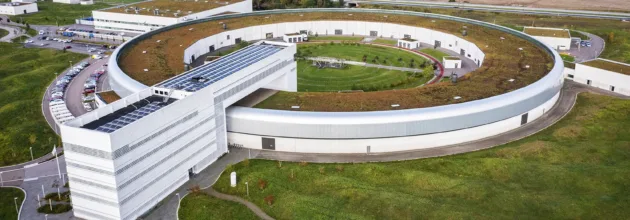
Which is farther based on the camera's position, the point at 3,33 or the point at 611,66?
the point at 3,33

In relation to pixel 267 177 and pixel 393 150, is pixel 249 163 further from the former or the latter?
pixel 393 150

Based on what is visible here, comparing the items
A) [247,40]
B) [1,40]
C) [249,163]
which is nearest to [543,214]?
[249,163]

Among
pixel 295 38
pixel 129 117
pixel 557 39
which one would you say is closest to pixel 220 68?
pixel 129 117

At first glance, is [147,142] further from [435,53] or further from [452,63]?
[435,53]

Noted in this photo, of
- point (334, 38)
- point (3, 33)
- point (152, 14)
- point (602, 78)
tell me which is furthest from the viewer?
point (3, 33)

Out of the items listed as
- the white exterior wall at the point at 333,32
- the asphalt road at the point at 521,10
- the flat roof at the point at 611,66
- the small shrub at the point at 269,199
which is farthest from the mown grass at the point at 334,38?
the small shrub at the point at 269,199

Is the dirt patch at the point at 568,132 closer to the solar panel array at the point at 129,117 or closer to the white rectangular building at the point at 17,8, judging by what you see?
the solar panel array at the point at 129,117
